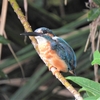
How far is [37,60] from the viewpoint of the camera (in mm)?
2814

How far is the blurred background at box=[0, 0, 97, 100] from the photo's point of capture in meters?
2.36

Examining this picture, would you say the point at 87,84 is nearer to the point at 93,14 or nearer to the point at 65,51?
the point at 65,51

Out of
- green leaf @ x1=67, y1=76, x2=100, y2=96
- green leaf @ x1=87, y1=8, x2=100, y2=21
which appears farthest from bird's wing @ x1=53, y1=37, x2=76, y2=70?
green leaf @ x1=67, y1=76, x2=100, y2=96

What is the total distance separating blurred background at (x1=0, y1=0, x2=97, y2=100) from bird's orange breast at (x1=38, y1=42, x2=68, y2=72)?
0.50 metres

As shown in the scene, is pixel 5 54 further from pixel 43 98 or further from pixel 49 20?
pixel 43 98

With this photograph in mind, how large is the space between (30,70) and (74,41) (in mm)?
655

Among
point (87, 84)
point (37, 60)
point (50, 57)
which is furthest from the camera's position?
point (37, 60)

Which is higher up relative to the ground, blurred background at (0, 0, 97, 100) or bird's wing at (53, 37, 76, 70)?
bird's wing at (53, 37, 76, 70)

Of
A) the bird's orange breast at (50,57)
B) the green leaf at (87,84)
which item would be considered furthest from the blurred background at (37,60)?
the green leaf at (87,84)

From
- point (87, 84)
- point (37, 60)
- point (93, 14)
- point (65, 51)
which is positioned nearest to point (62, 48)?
point (65, 51)

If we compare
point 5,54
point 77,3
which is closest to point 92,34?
point 5,54

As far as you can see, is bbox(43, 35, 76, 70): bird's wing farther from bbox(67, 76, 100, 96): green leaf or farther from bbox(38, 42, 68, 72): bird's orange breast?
bbox(67, 76, 100, 96): green leaf

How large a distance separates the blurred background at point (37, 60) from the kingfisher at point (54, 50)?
20.2 inches

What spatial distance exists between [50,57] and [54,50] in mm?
36
